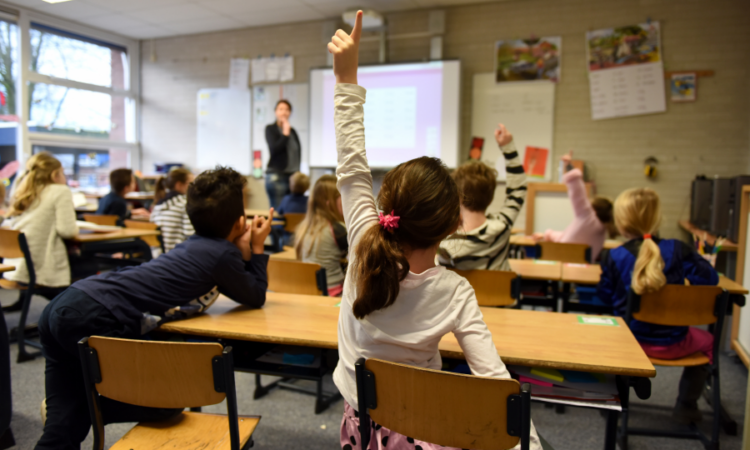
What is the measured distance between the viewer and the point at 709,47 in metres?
4.71

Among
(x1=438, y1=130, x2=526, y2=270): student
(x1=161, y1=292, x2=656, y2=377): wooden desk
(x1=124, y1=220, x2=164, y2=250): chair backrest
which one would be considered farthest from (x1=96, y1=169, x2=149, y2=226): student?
(x1=438, y1=130, x2=526, y2=270): student

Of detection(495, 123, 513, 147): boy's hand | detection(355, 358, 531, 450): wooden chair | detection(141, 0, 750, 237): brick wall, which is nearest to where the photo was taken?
detection(355, 358, 531, 450): wooden chair

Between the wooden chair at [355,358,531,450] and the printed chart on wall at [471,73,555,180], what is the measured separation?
471 centimetres

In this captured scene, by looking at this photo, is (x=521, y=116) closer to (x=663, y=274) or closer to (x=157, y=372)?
(x=663, y=274)

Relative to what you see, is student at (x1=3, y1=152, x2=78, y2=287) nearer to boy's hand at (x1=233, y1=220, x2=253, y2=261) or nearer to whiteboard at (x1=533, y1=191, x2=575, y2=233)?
boy's hand at (x1=233, y1=220, x2=253, y2=261)

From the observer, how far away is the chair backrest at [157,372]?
1.11 metres

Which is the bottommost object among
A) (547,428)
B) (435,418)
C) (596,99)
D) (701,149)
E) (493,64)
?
(547,428)

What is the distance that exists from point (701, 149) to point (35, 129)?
7679 millimetres

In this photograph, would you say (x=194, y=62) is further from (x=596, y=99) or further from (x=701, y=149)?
(x=701, y=149)

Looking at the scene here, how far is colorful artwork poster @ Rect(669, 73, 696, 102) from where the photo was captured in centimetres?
478

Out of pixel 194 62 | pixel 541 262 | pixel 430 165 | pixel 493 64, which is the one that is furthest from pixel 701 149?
pixel 194 62

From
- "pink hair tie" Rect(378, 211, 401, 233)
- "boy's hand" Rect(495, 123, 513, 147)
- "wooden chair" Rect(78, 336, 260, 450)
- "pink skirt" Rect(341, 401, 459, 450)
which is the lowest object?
"pink skirt" Rect(341, 401, 459, 450)

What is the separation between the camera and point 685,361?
1992 millimetres

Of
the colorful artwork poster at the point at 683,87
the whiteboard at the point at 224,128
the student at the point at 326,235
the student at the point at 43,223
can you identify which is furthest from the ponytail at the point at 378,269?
the whiteboard at the point at 224,128
